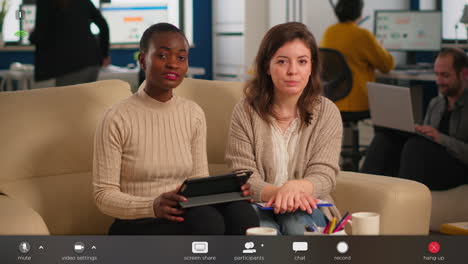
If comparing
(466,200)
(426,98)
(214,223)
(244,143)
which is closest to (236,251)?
(214,223)

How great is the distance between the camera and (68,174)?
1.45 metres

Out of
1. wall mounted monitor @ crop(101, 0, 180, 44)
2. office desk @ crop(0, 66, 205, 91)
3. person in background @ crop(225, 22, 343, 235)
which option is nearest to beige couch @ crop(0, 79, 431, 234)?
person in background @ crop(225, 22, 343, 235)

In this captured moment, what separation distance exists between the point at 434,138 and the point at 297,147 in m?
1.23

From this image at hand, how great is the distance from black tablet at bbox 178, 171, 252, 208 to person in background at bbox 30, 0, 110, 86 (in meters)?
2.05

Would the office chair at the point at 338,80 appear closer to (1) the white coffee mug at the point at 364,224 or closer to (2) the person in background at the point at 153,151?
(2) the person in background at the point at 153,151

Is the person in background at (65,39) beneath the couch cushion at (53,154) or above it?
above

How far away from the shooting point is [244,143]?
4.60ft

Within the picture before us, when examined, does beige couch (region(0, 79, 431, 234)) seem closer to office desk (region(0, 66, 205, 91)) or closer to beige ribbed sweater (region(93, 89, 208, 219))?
beige ribbed sweater (region(93, 89, 208, 219))

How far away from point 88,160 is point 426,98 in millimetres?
3468

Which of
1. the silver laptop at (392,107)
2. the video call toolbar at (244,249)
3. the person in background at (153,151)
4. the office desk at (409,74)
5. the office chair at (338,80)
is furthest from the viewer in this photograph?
the office desk at (409,74)

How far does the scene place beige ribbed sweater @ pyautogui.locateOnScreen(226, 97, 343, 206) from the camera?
1.38 meters

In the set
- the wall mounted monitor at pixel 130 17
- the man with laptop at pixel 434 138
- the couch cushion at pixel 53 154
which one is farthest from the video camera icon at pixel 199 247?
the wall mounted monitor at pixel 130 17

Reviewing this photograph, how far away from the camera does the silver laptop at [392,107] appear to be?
2662 millimetres

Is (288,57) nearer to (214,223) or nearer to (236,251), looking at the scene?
(214,223)
